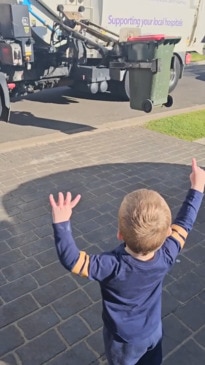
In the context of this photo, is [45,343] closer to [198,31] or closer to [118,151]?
[118,151]

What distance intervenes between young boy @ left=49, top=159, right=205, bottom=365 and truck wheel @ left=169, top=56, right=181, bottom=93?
10.2 metres

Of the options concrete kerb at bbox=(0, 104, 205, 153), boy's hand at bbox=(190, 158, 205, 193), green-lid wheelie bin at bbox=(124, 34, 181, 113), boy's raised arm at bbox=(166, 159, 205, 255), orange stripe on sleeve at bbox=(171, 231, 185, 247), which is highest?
boy's hand at bbox=(190, 158, 205, 193)

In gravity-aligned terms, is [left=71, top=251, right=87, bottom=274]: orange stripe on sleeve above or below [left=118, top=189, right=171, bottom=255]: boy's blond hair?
below

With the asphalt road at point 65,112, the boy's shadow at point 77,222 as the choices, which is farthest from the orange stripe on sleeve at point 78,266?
the asphalt road at point 65,112

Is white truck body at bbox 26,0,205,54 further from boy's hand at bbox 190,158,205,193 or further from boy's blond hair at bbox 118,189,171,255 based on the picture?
boy's blond hair at bbox 118,189,171,255

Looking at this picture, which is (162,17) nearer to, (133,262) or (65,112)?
(65,112)

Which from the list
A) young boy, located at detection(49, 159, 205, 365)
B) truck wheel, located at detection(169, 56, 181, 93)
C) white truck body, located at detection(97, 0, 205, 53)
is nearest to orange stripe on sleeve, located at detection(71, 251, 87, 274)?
young boy, located at detection(49, 159, 205, 365)

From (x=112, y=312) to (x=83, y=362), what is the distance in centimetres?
91

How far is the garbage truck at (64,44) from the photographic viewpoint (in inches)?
278

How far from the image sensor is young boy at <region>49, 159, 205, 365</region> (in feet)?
4.73

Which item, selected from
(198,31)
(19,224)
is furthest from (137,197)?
(198,31)

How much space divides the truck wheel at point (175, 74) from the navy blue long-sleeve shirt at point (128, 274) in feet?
33.8

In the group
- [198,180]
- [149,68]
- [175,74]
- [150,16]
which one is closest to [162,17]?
[150,16]

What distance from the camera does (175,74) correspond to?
11586mm
